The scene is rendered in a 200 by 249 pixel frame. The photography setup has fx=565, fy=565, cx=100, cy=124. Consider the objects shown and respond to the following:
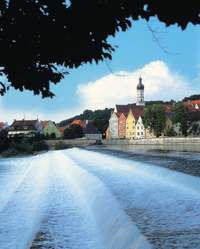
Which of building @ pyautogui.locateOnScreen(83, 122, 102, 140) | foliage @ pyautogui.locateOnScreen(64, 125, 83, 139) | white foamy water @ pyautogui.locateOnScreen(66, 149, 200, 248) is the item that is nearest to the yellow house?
building @ pyautogui.locateOnScreen(83, 122, 102, 140)

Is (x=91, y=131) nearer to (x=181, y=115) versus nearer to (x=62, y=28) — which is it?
(x=181, y=115)

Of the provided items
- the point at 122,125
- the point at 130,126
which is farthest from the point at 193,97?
the point at 130,126

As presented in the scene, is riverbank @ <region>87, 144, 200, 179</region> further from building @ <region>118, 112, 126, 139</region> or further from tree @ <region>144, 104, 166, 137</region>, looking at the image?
building @ <region>118, 112, 126, 139</region>

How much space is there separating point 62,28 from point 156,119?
391 feet

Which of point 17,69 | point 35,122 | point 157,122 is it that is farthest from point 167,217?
point 35,122

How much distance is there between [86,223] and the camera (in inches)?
481

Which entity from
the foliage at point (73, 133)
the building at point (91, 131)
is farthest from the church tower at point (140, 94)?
the foliage at point (73, 133)

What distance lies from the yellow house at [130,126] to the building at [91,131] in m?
8.93

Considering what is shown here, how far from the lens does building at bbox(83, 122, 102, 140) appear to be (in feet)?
539

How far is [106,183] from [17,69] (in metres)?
16.7

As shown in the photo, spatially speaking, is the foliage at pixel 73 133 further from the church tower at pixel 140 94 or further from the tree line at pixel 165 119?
the tree line at pixel 165 119

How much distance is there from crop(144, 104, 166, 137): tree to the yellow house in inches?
1552

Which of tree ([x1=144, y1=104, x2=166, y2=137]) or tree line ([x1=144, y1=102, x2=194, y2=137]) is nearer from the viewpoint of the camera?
tree line ([x1=144, y1=102, x2=194, y2=137])

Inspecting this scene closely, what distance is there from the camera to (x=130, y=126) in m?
168
